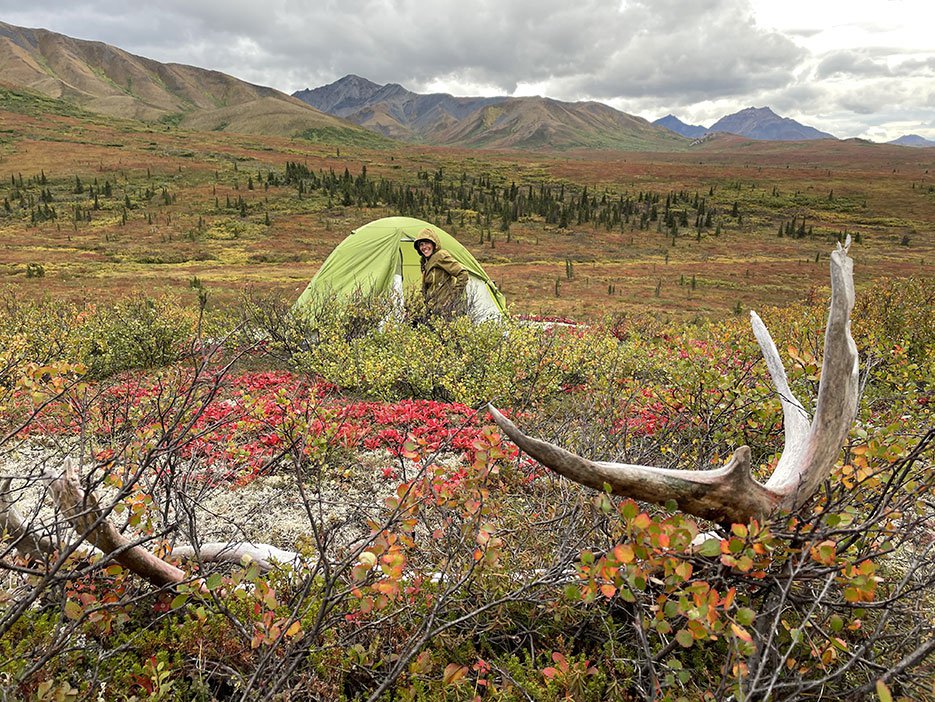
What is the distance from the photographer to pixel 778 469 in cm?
189

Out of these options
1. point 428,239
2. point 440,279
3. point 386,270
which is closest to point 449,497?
point 440,279

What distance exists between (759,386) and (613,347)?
3167 mm

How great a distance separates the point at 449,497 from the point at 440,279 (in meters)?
6.69

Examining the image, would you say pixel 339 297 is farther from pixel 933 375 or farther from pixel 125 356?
pixel 933 375

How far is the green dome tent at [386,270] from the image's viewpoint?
920cm

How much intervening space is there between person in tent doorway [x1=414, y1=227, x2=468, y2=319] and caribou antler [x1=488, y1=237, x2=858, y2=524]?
22.7 feet

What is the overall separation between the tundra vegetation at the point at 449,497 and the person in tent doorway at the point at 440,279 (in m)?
0.81

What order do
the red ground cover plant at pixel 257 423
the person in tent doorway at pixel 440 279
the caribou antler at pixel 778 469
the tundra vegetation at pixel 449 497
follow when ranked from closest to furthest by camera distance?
the caribou antler at pixel 778 469, the tundra vegetation at pixel 449 497, the red ground cover plant at pixel 257 423, the person in tent doorway at pixel 440 279

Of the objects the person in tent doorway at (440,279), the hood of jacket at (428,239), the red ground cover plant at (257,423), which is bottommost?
the red ground cover plant at (257,423)

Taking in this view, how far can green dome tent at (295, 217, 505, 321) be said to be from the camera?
9203 millimetres

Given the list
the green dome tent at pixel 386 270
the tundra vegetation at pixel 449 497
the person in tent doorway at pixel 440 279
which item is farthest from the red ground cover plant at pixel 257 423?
the green dome tent at pixel 386 270

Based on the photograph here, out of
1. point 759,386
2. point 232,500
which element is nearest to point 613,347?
point 759,386

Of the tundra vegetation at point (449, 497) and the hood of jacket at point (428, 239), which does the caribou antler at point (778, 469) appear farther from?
the hood of jacket at point (428, 239)

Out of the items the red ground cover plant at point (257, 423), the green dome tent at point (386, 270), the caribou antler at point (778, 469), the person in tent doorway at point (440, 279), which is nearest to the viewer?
the caribou antler at point (778, 469)
